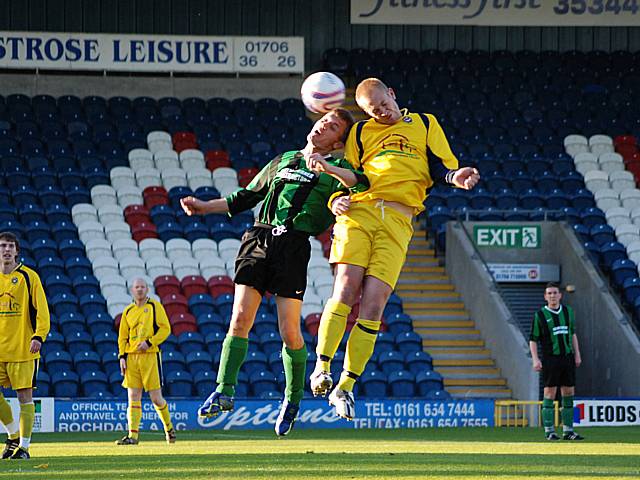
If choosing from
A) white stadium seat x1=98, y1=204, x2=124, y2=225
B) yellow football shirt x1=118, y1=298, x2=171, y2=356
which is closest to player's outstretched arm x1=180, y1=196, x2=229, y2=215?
yellow football shirt x1=118, y1=298, x2=171, y2=356

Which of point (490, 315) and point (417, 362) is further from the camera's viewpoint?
point (490, 315)

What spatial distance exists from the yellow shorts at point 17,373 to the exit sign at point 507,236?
13.2 meters

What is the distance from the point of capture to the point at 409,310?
77.9ft

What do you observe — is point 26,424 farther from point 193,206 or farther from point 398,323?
point 398,323

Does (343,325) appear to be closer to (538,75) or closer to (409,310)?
(409,310)

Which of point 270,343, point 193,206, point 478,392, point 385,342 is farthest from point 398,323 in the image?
point 193,206

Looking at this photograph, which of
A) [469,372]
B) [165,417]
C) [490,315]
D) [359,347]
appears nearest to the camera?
[359,347]

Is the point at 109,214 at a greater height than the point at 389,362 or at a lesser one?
greater

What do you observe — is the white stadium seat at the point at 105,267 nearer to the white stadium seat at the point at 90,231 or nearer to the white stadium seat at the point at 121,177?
the white stadium seat at the point at 90,231

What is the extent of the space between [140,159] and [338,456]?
15.3m

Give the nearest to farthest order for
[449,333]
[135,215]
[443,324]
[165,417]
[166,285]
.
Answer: [165,417]
[166,285]
[449,333]
[443,324]
[135,215]

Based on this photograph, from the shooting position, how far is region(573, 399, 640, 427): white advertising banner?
20.0 m

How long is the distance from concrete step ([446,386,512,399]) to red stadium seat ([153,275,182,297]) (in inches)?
198

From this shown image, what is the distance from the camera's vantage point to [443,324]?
2350 cm
